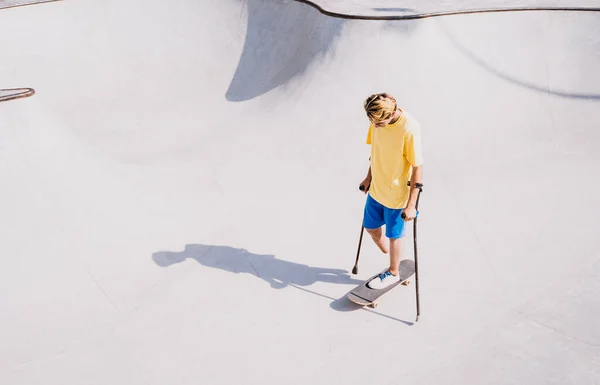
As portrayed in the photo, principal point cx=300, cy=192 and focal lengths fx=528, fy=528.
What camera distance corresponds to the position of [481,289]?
4629mm

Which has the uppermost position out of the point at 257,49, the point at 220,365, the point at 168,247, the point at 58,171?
the point at 257,49

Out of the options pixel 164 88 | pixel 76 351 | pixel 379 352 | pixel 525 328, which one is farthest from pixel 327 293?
pixel 164 88

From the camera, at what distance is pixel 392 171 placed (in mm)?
4164

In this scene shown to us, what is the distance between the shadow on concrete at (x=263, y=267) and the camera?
489 centimetres

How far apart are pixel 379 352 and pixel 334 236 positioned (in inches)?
67.5

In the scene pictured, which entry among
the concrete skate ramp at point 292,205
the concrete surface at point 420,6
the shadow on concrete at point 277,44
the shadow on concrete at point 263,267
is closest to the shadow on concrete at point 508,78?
the concrete skate ramp at point 292,205

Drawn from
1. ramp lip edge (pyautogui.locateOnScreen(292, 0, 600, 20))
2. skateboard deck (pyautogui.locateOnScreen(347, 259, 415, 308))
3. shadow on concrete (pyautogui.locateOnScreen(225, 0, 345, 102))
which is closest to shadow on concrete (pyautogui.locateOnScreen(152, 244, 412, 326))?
skateboard deck (pyautogui.locateOnScreen(347, 259, 415, 308))

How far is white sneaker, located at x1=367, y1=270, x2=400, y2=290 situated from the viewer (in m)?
4.57

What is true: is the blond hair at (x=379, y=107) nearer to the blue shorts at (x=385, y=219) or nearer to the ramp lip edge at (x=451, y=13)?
the blue shorts at (x=385, y=219)

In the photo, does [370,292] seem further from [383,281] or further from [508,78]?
[508,78]

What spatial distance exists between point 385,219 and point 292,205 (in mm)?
1877

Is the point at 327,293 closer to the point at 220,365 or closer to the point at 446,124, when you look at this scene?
the point at 220,365

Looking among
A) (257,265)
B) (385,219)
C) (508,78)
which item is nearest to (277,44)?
(508,78)

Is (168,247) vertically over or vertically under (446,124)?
under
